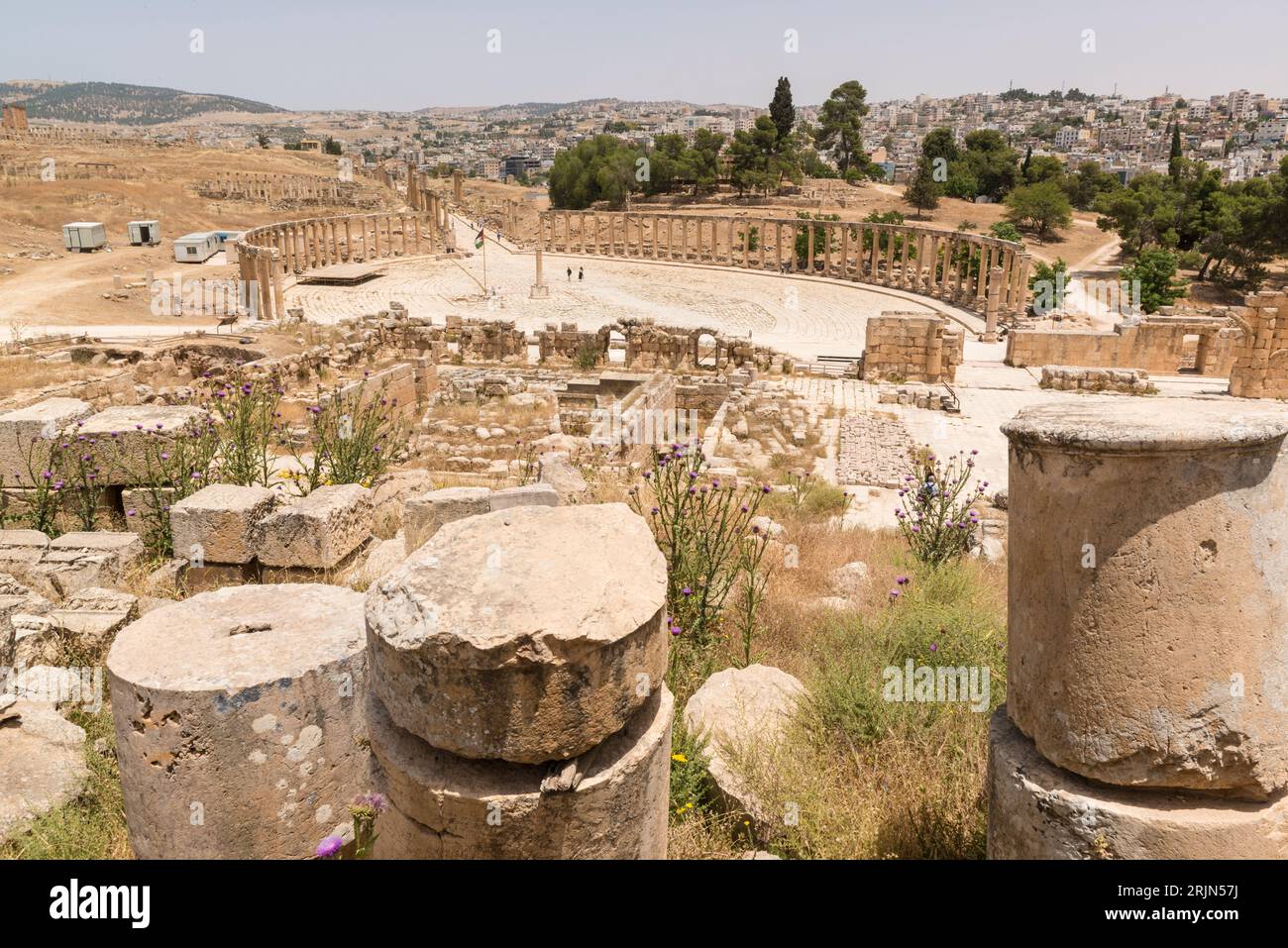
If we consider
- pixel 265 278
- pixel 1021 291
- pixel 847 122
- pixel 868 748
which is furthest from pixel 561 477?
pixel 847 122

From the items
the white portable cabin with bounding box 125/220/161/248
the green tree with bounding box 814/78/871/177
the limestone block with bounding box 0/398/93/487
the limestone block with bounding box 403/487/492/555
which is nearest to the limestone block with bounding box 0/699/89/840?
the limestone block with bounding box 403/487/492/555

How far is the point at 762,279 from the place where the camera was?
1560 inches

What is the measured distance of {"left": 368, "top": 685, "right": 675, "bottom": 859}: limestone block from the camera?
8.77ft

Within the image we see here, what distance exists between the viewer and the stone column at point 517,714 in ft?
8.64

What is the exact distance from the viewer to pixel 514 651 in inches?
102

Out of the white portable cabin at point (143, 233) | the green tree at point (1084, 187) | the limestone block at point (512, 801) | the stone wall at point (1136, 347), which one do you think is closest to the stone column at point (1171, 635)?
the limestone block at point (512, 801)

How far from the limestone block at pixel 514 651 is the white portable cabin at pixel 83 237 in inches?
1692

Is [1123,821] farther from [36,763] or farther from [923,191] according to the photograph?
[923,191]

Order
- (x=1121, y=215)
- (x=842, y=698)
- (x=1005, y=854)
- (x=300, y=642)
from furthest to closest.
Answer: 1. (x=1121, y=215)
2. (x=842, y=698)
3. (x=300, y=642)
4. (x=1005, y=854)

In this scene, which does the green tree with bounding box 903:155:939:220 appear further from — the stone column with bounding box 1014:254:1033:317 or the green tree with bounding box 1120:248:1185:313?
the stone column with bounding box 1014:254:1033:317

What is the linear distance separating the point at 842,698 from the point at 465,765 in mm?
2279

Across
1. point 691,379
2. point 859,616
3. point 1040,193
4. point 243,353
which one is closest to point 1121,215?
point 1040,193

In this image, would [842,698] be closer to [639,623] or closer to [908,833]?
[908,833]

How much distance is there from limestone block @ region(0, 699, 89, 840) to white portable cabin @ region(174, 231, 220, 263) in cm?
3905
